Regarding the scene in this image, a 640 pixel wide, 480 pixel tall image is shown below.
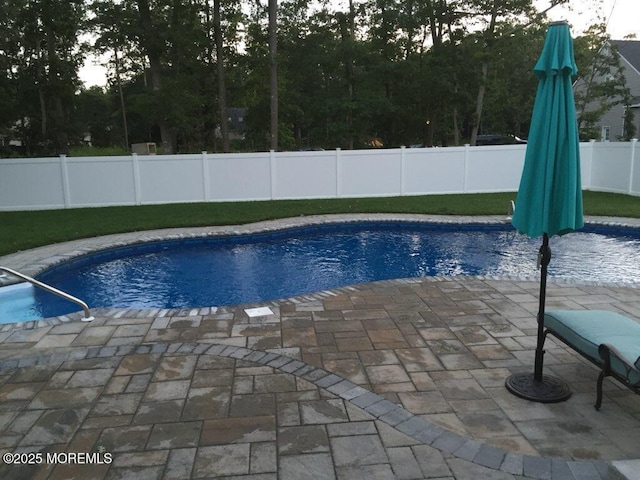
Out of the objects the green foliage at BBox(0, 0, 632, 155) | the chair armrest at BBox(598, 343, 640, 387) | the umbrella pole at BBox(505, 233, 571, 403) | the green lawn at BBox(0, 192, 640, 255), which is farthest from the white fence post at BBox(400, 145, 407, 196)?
the chair armrest at BBox(598, 343, 640, 387)

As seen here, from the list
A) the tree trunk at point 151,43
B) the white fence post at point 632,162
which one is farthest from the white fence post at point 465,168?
the tree trunk at point 151,43

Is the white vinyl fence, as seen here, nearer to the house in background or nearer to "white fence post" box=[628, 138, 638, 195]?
"white fence post" box=[628, 138, 638, 195]

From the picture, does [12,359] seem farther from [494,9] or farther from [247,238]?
[494,9]

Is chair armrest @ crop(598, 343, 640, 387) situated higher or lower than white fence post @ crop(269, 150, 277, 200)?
lower

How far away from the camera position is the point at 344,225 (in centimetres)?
1140

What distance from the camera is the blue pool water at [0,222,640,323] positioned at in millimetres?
7570

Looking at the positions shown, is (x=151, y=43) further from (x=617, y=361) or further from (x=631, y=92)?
(x=631, y=92)

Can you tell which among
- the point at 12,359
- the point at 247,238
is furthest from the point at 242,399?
the point at 247,238

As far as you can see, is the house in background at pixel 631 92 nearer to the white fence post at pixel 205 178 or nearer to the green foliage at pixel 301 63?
the green foliage at pixel 301 63

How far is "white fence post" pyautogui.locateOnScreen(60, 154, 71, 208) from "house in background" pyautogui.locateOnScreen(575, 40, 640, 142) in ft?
80.2

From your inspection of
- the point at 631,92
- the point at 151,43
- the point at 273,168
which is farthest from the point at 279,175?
the point at 631,92

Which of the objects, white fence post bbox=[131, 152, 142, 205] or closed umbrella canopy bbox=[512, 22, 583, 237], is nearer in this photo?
closed umbrella canopy bbox=[512, 22, 583, 237]

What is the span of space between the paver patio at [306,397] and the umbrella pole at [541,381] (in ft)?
0.20

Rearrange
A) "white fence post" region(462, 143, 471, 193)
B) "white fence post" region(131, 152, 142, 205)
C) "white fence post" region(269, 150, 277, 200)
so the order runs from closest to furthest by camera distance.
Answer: "white fence post" region(131, 152, 142, 205)
"white fence post" region(269, 150, 277, 200)
"white fence post" region(462, 143, 471, 193)
